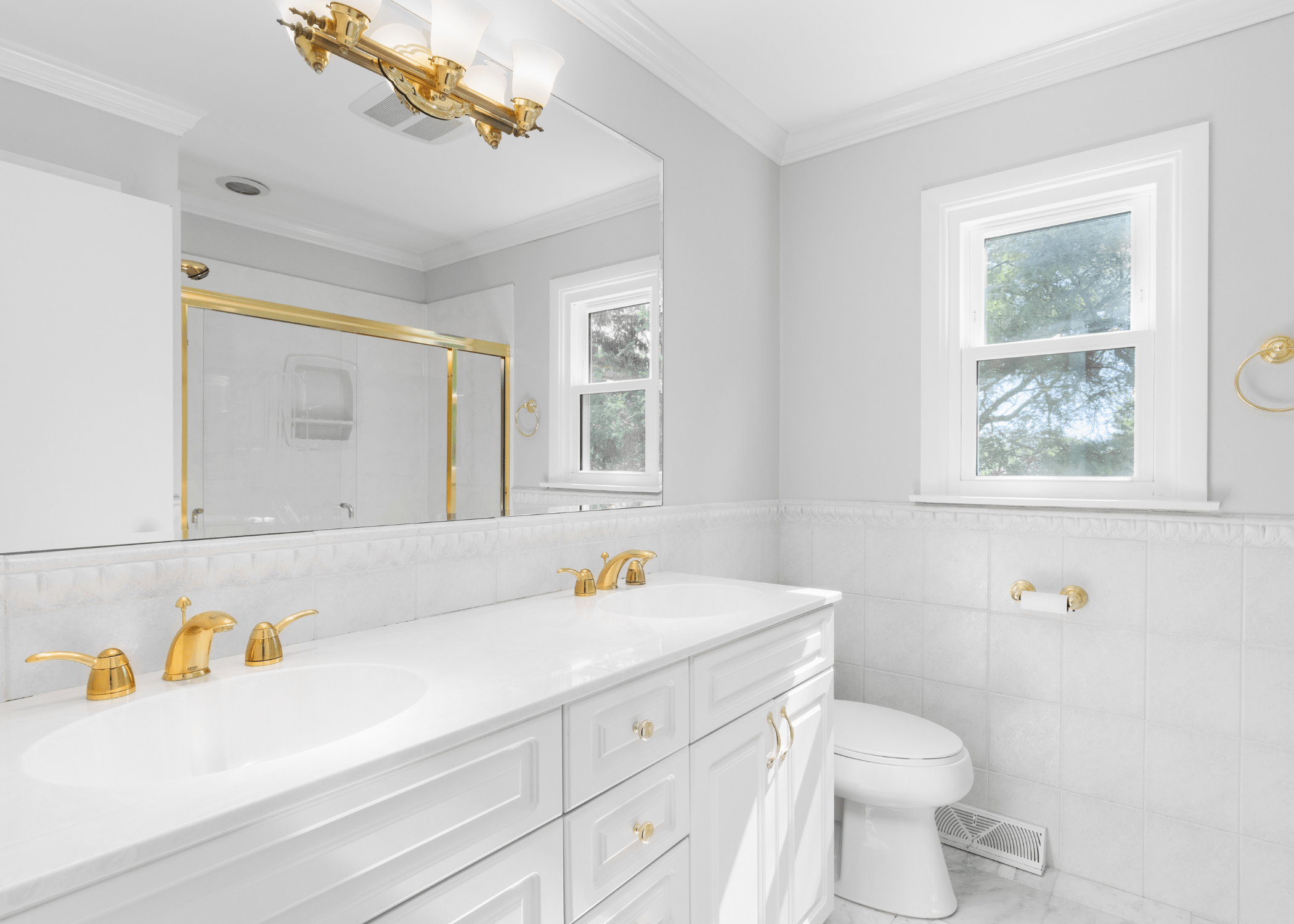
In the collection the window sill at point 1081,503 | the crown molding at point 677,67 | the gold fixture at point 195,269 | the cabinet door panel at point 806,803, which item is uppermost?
the crown molding at point 677,67

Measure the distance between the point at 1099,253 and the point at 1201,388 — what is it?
0.51 metres

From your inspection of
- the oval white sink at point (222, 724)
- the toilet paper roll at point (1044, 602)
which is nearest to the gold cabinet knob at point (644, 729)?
the oval white sink at point (222, 724)

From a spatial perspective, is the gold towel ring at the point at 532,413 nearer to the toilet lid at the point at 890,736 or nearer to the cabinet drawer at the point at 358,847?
the cabinet drawer at the point at 358,847

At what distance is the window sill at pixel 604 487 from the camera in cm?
182

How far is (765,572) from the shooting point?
8.66 ft

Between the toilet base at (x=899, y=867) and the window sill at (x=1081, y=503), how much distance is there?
0.93 meters

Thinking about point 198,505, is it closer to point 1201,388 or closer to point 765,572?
point 765,572

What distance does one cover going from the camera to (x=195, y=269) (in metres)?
1.18

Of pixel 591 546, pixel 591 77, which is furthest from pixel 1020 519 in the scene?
pixel 591 77

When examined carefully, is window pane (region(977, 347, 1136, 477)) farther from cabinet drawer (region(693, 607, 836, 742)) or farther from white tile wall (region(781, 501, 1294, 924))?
cabinet drawer (region(693, 607, 836, 742))

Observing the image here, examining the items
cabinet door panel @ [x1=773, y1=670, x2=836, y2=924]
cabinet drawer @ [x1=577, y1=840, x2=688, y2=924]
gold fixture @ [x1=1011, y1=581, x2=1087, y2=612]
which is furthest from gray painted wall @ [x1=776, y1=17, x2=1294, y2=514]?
cabinet drawer @ [x1=577, y1=840, x2=688, y2=924]

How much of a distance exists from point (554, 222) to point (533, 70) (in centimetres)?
35

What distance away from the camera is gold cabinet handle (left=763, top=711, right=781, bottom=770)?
1.56 m

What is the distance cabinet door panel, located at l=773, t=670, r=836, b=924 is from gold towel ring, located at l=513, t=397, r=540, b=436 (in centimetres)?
86
